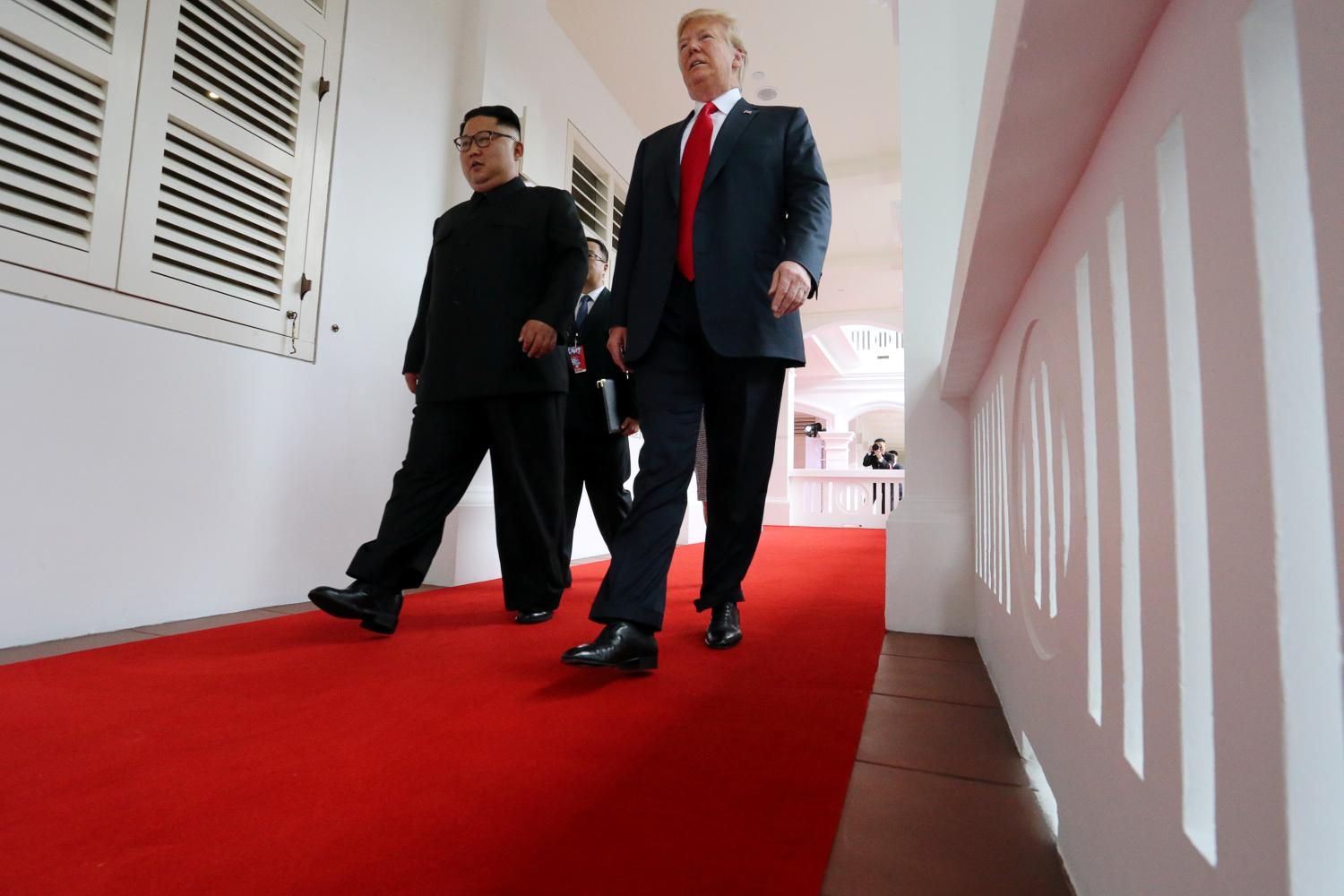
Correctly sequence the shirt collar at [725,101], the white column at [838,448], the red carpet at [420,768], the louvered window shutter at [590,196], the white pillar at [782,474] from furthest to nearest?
the white column at [838,448]
the white pillar at [782,474]
the louvered window shutter at [590,196]
the shirt collar at [725,101]
the red carpet at [420,768]

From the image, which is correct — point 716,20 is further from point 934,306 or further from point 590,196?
point 590,196

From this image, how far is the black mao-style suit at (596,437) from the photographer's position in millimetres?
2314

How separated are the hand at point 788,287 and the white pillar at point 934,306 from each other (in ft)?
1.47

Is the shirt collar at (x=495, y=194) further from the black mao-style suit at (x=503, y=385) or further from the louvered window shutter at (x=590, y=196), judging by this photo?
the louvered window shutter at (x=590, y=196)

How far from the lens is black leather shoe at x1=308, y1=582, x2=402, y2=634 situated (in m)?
1.44

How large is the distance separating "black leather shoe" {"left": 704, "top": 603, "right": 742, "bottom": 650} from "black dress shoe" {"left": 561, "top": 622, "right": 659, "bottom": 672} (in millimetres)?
269

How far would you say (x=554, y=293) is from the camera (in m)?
1.75

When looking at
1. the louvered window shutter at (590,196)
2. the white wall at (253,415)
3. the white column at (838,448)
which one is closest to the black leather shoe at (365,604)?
the white wall at (253,415)

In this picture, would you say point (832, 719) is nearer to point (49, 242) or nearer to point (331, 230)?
point (49, 242)

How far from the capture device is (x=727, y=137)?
147 cm

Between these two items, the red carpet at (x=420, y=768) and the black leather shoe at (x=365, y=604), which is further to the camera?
the black leather shoe at (x=365, y=604)

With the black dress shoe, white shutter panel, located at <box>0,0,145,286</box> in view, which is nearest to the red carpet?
the black dress shoe

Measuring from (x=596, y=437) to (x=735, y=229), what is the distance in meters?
1.12

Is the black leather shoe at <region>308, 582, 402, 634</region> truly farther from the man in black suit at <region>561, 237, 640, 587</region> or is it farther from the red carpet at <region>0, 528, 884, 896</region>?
the man in black suit at <region>561, 237, 640, 587</region>
